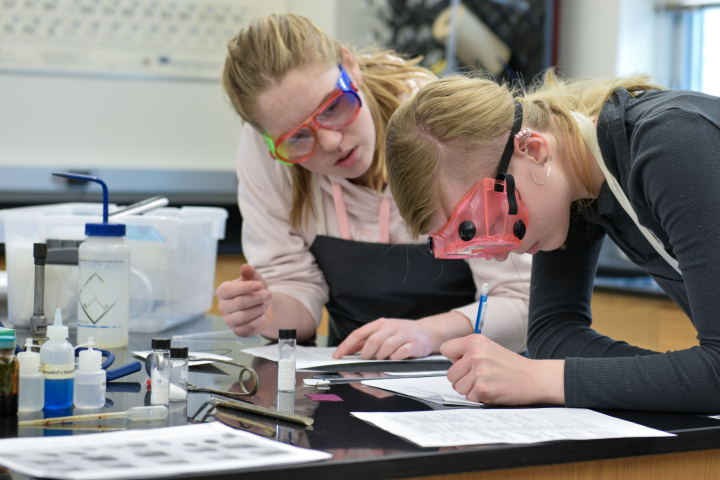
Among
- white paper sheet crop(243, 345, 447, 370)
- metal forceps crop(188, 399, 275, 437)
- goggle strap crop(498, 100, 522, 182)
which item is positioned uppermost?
goggle strap crop(498, 100, 522, 182)

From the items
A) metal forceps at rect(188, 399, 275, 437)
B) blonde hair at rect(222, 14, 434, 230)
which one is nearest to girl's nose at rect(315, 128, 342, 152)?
blonde hair at rect(222, 14, 434, 230)

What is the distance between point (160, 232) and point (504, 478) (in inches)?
36.2

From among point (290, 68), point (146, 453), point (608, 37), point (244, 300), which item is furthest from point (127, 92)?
point (146, 453)

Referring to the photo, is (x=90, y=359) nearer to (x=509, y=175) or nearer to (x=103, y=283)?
(x=103, y=283)

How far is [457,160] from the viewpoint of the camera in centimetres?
100

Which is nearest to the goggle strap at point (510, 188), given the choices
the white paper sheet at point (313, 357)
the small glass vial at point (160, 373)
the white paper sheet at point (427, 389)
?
the white paper sheet at point (427, 389)

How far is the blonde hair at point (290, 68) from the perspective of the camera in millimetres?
1339

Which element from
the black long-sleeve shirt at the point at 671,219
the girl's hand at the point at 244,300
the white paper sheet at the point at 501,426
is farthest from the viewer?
the girl's hand at the point at 244,300

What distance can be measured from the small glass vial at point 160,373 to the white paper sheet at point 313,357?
0.27 metres

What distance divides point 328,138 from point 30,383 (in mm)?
712

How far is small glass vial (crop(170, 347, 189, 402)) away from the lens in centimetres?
88

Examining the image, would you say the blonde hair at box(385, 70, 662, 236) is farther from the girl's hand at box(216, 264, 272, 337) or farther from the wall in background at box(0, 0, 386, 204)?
the wall in background at box(0, 0, 386, 204)

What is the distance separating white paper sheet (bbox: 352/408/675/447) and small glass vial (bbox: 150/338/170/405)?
0.22m

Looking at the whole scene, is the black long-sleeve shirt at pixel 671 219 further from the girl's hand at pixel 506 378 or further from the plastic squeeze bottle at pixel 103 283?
the plastic squeeze bottle at pixel 103 283
